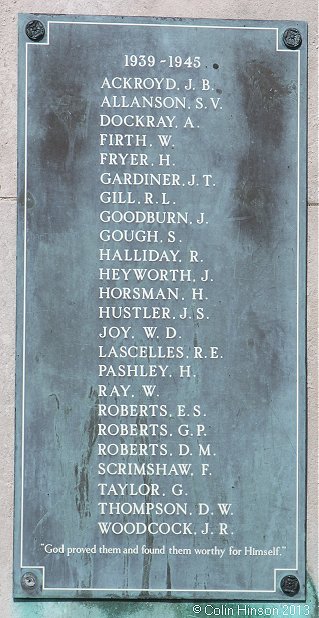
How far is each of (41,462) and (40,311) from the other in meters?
0.61

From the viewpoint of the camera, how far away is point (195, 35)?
4852 millimetres

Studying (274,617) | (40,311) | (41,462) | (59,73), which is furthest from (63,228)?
(274,617)

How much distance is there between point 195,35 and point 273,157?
1.99ft

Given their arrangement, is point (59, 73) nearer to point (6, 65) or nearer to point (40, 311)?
point (6, 65)

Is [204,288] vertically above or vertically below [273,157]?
below

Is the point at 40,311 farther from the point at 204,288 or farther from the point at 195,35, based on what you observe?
the point at 195,35

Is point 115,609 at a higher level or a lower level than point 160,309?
lower

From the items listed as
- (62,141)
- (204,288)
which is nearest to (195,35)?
(62,141)

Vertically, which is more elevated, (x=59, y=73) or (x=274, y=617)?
(x=59, y=73)

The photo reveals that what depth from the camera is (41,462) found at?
467 cm

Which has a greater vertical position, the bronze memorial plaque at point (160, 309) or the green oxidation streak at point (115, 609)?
the bronze memorial plaque at point (160, 309)

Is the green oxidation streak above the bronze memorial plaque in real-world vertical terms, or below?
below

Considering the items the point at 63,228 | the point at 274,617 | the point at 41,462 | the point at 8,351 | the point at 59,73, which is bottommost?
the point at 274,617

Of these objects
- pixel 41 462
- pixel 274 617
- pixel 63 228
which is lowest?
pixel 274 617
